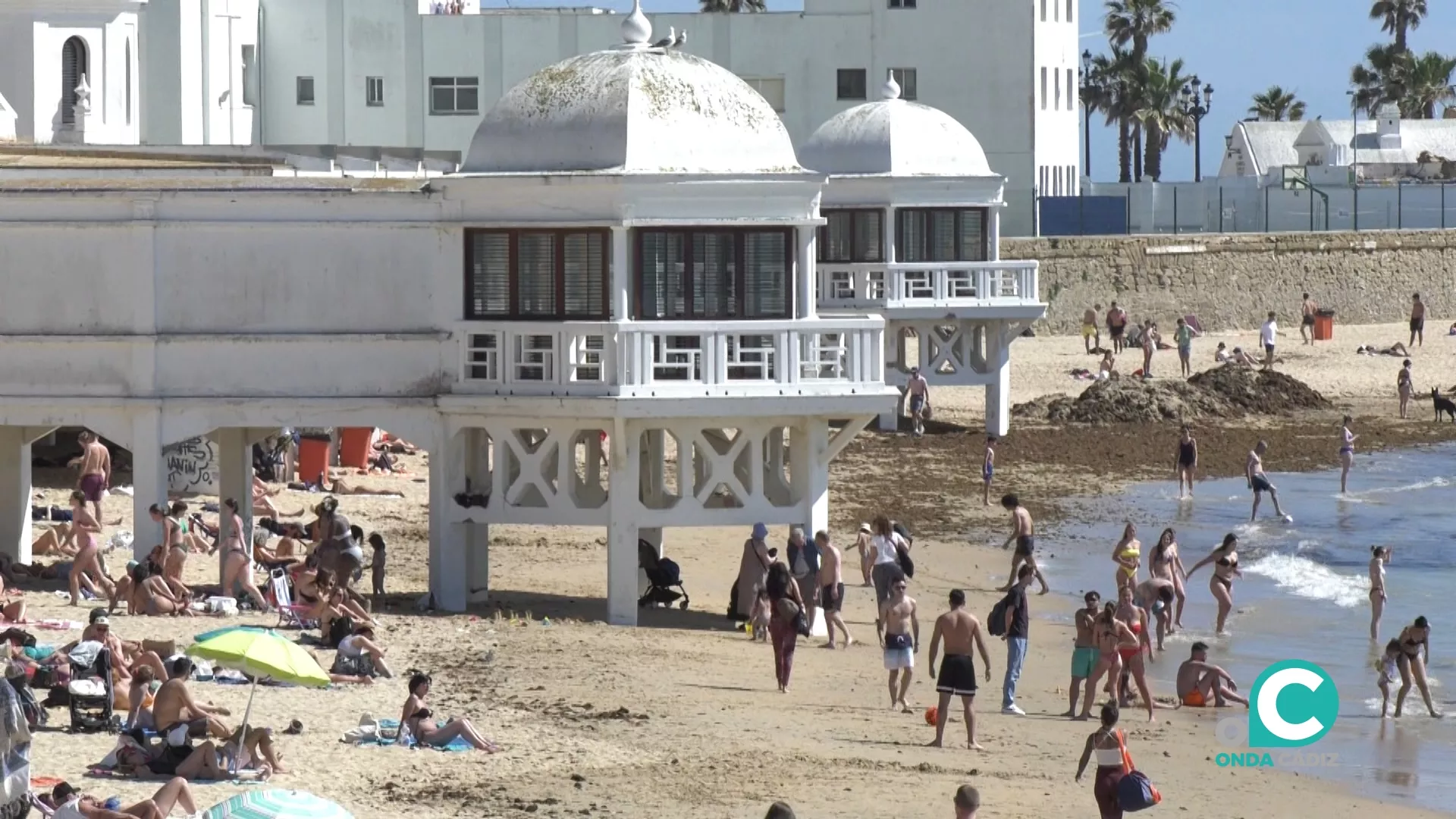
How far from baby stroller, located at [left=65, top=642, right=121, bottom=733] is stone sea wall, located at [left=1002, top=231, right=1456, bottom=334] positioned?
45554 mm

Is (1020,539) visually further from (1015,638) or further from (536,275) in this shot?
(536,275)

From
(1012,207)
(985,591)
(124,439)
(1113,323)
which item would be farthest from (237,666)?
(1012,207)

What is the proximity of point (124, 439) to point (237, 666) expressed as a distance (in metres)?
7.00

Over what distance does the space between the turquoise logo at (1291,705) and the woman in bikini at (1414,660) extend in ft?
1.98

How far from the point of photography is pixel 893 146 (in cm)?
4119

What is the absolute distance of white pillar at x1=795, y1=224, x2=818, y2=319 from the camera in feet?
75.2

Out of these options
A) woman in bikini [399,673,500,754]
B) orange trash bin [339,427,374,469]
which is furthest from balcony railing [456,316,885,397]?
orange trash bin [339,427,374,469]

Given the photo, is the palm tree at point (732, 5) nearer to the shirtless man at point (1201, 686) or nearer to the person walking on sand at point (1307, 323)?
the person walking on sand at point (1307, 323)

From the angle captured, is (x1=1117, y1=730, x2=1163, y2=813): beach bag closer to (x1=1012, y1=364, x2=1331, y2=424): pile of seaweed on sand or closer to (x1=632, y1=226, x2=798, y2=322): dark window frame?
(x1=632, y1=226, x2=798, y2=322): dark window frame

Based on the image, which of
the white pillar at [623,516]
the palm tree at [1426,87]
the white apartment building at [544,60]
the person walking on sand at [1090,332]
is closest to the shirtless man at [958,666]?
the white pillar at [623,516]

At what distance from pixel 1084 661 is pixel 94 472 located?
1133 centimetres

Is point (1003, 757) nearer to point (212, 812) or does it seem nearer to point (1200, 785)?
point (1200, 785)

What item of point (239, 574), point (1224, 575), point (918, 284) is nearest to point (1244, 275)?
point (918, 284)

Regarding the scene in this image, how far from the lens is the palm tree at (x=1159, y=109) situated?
9231cm
